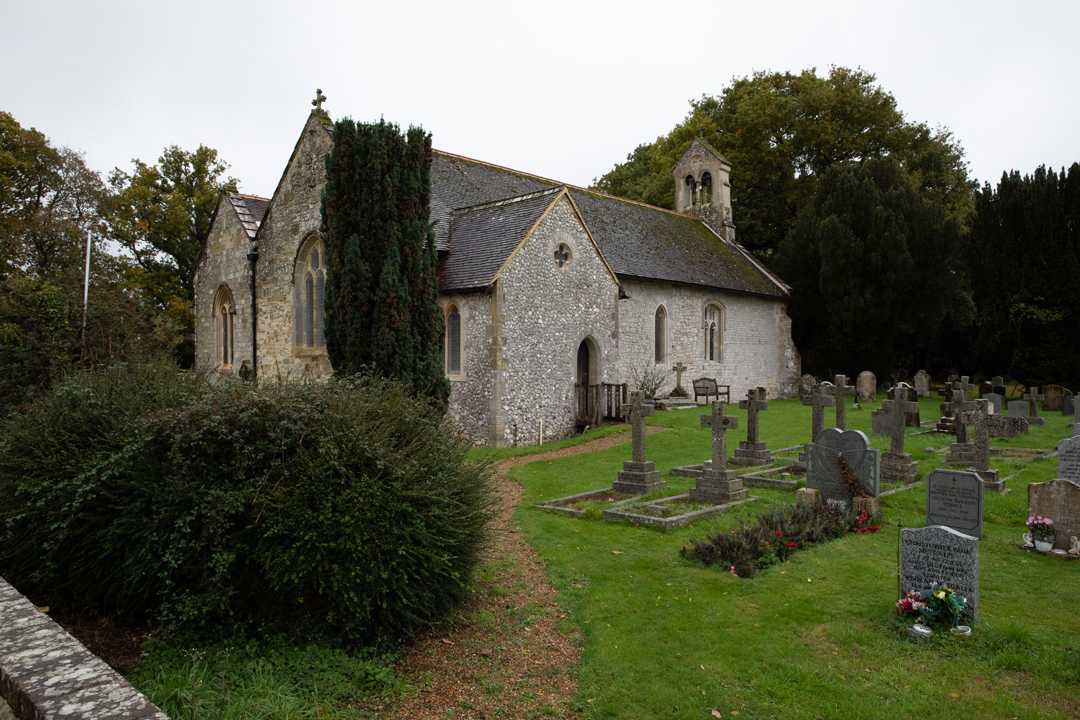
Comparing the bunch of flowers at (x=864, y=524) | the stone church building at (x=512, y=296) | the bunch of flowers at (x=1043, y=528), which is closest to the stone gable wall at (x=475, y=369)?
the stone church building at (x=512, y=296)

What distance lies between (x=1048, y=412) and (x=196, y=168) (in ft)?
125

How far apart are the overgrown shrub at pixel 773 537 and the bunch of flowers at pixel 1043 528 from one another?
172cm

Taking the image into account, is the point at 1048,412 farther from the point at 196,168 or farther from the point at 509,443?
the point at 196,168

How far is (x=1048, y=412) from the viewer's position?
23578 mm

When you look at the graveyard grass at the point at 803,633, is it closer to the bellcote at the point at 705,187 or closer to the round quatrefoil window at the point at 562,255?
the round quatrefoil window at the point at 562,255

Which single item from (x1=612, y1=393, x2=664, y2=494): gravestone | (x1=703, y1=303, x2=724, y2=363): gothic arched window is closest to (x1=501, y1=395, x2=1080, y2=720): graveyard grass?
(x1=612, y1=393, x2=664, y2=494): gravestone

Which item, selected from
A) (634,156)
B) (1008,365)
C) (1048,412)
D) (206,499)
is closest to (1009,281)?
(1008,365)

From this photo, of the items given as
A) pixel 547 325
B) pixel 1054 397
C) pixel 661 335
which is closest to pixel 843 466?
pixel 547 325

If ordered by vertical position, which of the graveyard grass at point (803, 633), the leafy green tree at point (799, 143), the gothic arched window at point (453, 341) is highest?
the leafy green tree at point (799, 143)

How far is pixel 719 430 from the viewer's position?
1134 centimetres

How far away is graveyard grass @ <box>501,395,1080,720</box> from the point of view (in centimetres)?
494

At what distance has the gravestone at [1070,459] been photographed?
9.70 metres

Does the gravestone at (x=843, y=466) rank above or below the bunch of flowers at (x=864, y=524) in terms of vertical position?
above

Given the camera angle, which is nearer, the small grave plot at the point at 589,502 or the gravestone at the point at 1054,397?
the small grave plot at the point at 589,502
